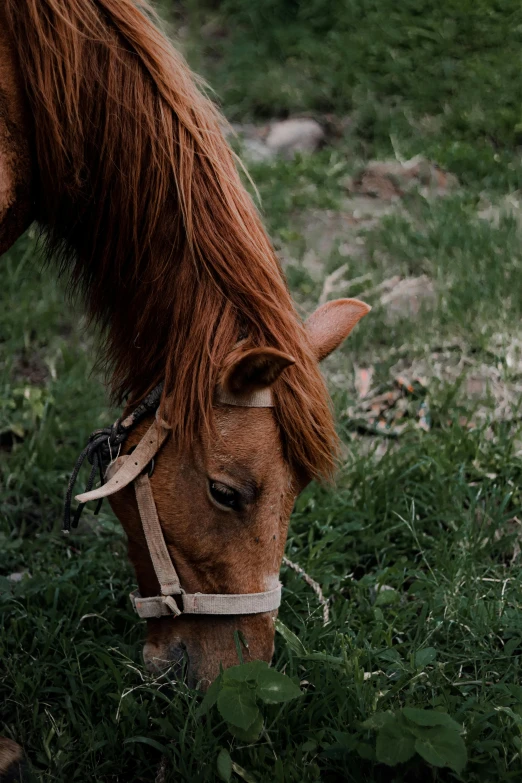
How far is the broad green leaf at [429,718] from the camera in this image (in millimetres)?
1838

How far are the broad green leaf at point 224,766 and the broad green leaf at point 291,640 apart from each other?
1.40ft

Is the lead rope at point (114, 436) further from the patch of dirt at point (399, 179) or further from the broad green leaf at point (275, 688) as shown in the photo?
the patch of dirt at point (399, 179)

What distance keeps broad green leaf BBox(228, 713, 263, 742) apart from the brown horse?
16cm

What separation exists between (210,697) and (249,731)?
12 cm

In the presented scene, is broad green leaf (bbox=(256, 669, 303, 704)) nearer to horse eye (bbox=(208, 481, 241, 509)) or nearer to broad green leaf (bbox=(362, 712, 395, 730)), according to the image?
broad green leaf (bbox=(362, 712, 395, 730))

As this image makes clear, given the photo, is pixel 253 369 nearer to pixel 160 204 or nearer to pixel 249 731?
pixel 160 204

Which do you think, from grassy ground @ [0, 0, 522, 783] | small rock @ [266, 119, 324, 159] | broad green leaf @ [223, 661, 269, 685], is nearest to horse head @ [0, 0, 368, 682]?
broad green leaf @ [223, 661, 269, 685]

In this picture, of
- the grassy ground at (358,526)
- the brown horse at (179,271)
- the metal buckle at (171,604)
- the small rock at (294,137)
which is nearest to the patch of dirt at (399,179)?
the grassy ground at (358,526)

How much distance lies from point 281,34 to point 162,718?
604cm

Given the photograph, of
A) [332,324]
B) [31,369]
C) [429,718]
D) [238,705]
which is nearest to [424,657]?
[429,718]

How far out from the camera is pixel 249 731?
2.01m

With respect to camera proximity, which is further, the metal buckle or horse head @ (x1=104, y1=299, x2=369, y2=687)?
the metal buckle

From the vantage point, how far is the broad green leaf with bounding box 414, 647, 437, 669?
231 centimetres

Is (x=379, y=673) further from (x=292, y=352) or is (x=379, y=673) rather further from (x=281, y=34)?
(x=281, y=34)
